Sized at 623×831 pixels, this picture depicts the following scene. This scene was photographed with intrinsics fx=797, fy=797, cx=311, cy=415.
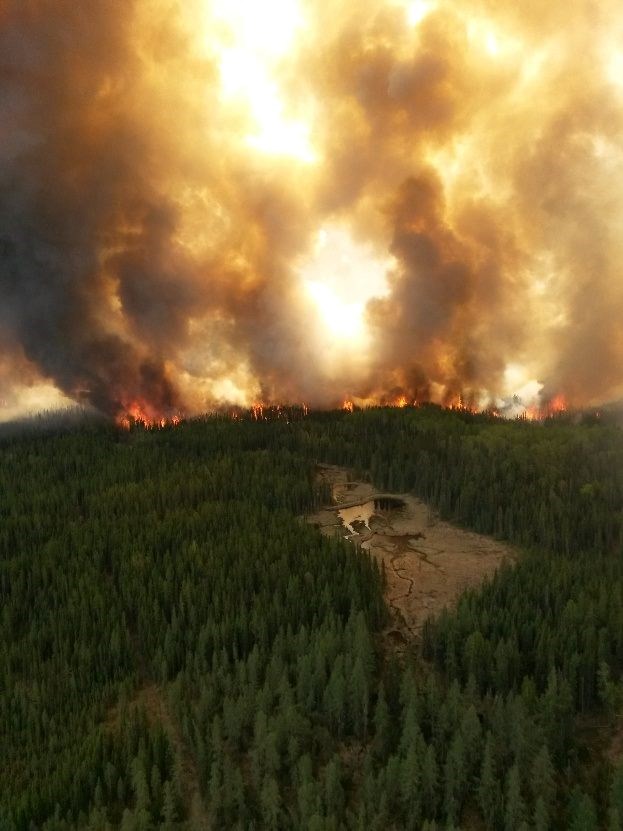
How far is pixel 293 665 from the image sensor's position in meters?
34.2

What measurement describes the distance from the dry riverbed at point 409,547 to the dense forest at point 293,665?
1423mm

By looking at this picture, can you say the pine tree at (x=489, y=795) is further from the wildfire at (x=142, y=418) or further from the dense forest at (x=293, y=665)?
the wildfire at (x=142, y=418)

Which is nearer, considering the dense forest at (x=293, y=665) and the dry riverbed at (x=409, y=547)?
the dense forest at (x=293, y=665)

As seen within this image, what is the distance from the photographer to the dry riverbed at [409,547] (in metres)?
42.7

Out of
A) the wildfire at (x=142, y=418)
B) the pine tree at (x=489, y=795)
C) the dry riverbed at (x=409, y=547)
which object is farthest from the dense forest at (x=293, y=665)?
the wildfire at (x=142, y=418)

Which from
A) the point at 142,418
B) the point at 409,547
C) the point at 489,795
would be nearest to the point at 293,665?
the point at 489,795

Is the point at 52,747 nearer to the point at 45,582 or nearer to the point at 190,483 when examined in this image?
the point at 45,582

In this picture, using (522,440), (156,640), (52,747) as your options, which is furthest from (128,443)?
(52,747)

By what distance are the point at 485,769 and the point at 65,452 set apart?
5787 cm

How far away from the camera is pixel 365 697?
31.1 meters

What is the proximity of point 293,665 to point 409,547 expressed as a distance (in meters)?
18.5

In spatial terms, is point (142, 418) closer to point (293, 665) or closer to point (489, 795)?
point (293, 665)

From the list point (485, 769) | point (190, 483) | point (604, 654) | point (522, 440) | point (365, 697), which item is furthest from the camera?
point (522, 440)

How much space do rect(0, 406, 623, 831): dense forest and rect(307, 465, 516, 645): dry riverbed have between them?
142cm
